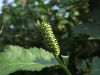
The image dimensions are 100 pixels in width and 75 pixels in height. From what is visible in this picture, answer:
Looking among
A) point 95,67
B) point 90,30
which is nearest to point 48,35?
point 95,67

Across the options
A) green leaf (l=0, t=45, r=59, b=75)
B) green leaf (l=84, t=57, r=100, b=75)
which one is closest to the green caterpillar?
green leaf (l=0, t=45, r=59, b=75)

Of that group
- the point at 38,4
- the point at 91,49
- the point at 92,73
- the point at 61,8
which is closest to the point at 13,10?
the point at 38,4

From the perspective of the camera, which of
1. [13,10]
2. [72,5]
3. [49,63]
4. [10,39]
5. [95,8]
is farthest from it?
A: [13,10]

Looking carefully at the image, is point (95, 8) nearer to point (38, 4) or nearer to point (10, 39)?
point (10, 39)

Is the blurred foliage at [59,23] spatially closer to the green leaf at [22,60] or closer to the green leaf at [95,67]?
the green leaf at [95,67]

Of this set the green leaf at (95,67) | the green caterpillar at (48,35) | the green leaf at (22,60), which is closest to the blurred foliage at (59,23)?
the green leaf at (95,67)

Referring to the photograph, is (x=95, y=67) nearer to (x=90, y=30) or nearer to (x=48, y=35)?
(x=48, y=35)
